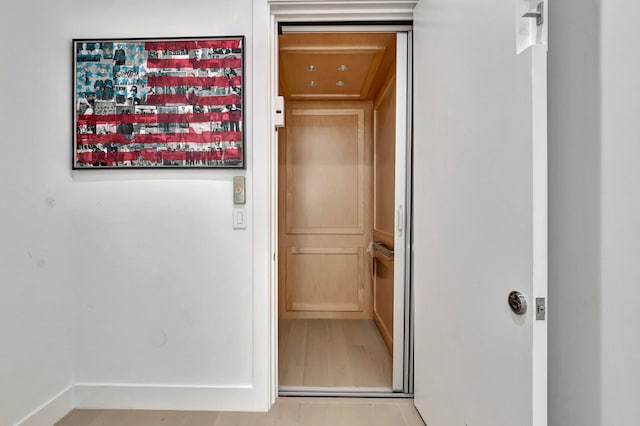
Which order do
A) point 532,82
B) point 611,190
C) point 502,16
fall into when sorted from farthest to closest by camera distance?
1. point 502,16
2. point 532,82
3. point 611,190

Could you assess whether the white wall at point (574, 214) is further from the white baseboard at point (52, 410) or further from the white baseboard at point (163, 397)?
the white baseboard at point (52, 410)

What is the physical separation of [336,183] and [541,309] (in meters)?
2.91

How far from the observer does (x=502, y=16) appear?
3.41ft

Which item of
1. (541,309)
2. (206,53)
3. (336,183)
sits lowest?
(541,309)

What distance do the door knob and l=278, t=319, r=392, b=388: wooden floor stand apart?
4.83 ft

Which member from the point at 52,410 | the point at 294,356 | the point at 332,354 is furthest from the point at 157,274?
the point at 332,354

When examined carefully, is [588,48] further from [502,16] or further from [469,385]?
[469,385]

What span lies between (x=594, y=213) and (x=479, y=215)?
382 millimetres

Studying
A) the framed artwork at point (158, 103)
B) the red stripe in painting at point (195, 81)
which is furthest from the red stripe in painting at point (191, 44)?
the red stripe in painting at point (195, 81)

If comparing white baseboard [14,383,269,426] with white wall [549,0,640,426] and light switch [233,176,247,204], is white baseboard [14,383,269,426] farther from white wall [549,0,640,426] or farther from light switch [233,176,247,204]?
white wall [549,0,640,426]

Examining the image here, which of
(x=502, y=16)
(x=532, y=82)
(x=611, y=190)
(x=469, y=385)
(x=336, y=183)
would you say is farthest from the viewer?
(x=336, y=183)

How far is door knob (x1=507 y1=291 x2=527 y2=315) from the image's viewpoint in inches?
36.5

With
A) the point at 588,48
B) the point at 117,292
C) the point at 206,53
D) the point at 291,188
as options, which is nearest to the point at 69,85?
the point at 206,53

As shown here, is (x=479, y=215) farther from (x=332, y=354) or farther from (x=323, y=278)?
(x=323, y=278)
